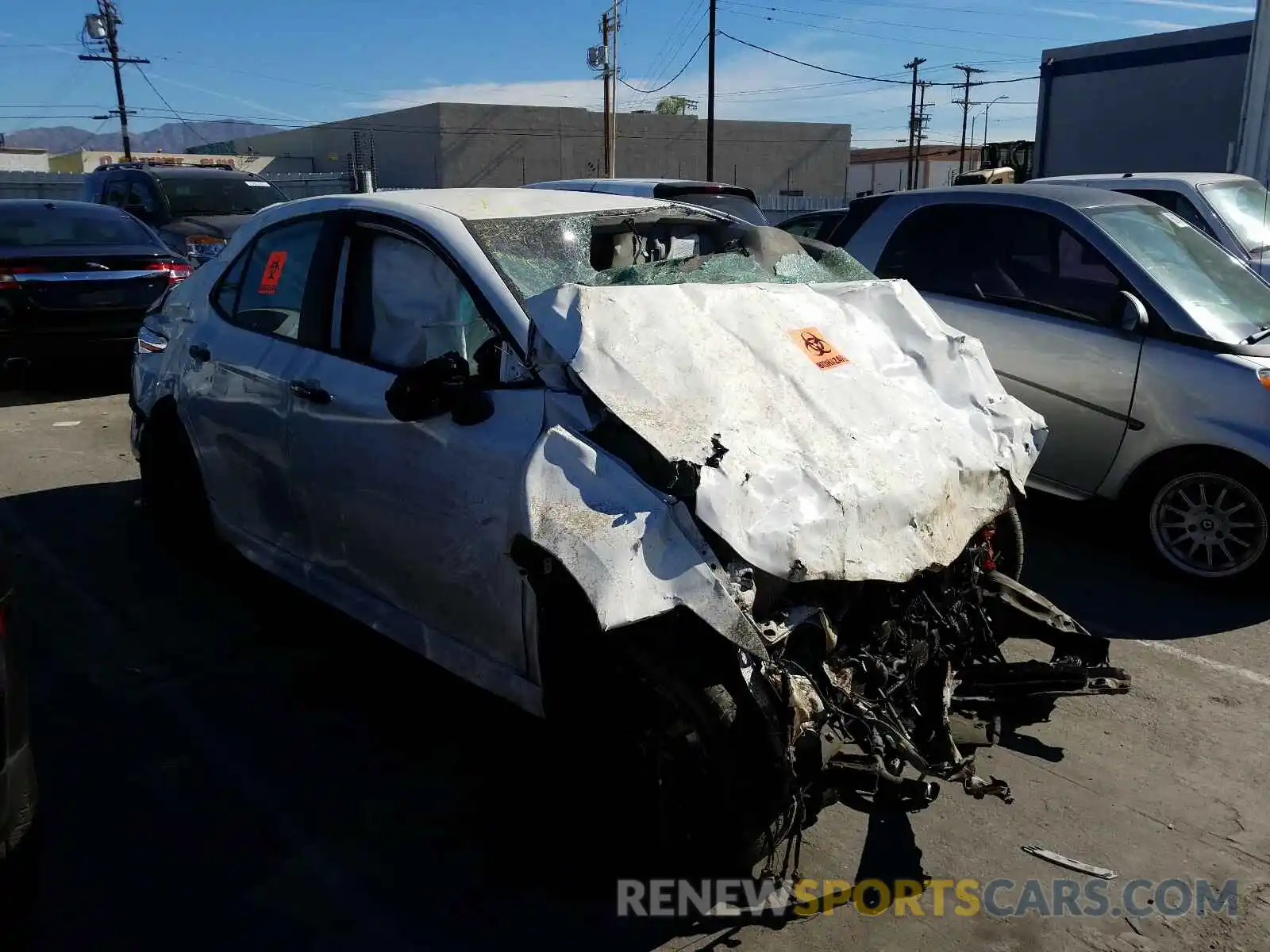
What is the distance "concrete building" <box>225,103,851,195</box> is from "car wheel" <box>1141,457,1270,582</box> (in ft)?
153

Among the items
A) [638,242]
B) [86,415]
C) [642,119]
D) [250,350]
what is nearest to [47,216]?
[86,415]

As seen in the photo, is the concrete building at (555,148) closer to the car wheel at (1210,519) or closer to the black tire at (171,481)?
the black tire at (171,481)

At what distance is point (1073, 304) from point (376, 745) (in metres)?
4.22

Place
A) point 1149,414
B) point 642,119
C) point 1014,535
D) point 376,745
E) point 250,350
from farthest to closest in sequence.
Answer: point 642,119 < point 1149,414 < point 250,350 < point 1014,535 < point 376,745

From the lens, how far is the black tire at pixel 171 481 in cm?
507

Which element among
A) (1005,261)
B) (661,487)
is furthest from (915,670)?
(1005,261)

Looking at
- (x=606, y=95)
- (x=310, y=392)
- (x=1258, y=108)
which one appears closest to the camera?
(x=310, y=392)

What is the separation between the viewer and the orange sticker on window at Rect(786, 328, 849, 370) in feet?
11.1

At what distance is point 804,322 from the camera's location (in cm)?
353

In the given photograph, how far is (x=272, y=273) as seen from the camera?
4.47m

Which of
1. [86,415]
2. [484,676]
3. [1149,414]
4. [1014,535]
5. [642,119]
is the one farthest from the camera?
[642,119]

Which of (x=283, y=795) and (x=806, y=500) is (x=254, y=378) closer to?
(x=283, y=795)

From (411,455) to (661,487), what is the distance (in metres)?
1.04

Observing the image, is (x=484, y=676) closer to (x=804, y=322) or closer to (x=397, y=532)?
(x=397, y=532)
